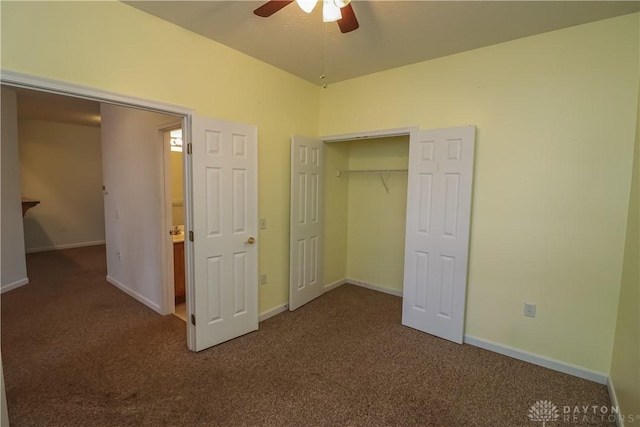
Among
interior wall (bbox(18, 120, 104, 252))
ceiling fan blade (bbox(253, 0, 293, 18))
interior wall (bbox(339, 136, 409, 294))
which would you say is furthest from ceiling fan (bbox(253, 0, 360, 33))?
interior wall (bbox(18, 120, 104, 252))

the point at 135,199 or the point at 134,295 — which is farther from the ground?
the point at 135,199

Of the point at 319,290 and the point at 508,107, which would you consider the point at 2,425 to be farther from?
the point at 508,107

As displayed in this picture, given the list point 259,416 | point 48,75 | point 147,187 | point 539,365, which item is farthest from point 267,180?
point 539,365

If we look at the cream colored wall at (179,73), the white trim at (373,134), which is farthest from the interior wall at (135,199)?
the white trim at (373,134)

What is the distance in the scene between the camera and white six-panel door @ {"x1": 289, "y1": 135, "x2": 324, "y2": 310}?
3605mm

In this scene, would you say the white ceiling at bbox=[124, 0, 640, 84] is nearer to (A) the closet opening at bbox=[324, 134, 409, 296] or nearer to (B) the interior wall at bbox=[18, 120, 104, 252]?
(A) the closet opening at bbox=[324, 134, 409, 296]

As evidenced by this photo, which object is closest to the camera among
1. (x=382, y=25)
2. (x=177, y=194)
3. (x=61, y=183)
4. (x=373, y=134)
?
(x=382, y=25)

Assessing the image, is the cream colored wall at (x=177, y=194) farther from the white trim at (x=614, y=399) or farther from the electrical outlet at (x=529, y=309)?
the white trim at (x=614, y=399)

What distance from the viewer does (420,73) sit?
3.13 metres

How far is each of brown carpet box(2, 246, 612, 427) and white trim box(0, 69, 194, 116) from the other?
208cm

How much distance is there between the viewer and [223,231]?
2.86 meters

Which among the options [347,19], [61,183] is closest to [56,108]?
[61,183]

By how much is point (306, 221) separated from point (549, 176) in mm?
2458

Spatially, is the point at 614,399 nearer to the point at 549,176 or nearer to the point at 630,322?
the point at 630,322
